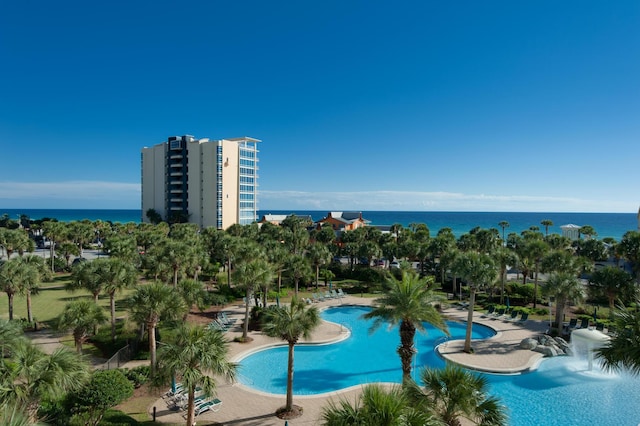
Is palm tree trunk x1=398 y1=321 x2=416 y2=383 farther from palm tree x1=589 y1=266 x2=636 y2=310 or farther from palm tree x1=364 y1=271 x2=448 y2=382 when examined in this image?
palm tree x1=589 y1=266 x2=636 y2=310

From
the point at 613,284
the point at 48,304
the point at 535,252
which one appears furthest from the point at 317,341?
the point at 535,252

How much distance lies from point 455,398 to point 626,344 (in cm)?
501

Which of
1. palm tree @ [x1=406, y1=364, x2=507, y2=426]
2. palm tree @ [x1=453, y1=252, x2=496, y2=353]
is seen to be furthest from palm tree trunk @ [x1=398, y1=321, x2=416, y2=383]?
palm tree @ [x1=453, y1=252, x2=496, y2=353]

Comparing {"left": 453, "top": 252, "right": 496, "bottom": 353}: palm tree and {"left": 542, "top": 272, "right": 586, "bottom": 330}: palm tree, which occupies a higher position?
{"left": 453, "top": 252, "right": 496, "bottom": 353}: palm tree

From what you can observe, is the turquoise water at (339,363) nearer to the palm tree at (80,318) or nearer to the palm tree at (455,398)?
the palm tree at (80,318)

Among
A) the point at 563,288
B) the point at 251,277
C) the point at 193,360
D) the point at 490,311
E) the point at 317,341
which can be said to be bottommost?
the point at 317,341

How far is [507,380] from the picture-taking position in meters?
20.5

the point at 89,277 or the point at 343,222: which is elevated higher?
the point at 343,222

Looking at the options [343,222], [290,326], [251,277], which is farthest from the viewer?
[343,222]

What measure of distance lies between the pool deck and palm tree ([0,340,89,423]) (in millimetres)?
5011

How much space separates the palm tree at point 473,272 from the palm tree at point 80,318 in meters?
21.2

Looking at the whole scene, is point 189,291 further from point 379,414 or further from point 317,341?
point 379,414

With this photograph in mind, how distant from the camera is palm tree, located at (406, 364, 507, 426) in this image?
1024cm

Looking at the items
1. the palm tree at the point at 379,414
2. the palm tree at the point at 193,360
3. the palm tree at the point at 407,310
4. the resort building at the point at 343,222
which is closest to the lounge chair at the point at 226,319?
the palm tree at the point at 193,360
